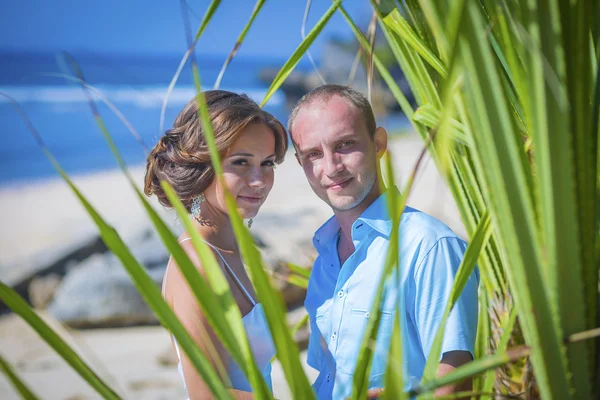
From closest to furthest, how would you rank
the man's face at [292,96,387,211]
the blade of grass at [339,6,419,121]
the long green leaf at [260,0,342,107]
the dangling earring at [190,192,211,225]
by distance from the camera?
the long green leaf at [260,0,342,107], the blade of grass at [339,6,419,121], the man's face at [292,96,387,211], the dangling earring at [190,192,211,225]

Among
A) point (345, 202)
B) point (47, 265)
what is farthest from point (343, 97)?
point (47, 265)

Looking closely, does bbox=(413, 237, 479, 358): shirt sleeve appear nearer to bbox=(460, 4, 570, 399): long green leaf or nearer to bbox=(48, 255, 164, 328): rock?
bbox=(460, 4, 570, 399): long green leaf

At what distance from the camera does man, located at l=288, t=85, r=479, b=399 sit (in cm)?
112

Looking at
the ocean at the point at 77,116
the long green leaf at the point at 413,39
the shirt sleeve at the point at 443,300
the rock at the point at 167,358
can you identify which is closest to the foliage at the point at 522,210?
the long green leaf at the point at 413,39

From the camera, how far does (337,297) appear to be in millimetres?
1321

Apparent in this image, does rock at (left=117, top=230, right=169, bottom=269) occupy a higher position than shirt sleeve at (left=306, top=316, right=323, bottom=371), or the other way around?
rock at (left=117, top=230, right=169, bottom=269)

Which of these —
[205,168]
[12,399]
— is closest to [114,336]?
→ [12,399]

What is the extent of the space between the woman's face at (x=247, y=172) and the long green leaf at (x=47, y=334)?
1030 millimetres

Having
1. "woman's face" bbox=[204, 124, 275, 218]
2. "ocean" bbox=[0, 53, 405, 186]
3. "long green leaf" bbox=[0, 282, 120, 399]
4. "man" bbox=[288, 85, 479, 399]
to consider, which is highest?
"ocean" bbox=[0, 53, 405, 186]

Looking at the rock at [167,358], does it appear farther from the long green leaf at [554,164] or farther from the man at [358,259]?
the long green leaf at [554,164]

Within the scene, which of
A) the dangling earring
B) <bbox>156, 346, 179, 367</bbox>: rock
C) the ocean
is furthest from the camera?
the ocean

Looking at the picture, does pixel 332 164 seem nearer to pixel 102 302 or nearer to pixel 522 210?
pixel 522 210

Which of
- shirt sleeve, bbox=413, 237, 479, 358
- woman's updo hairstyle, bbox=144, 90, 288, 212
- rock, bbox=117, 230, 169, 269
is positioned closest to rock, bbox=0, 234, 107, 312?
rock, bbox=117, 230, 169, 269

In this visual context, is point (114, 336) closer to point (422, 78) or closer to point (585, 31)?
point (422, 78)
